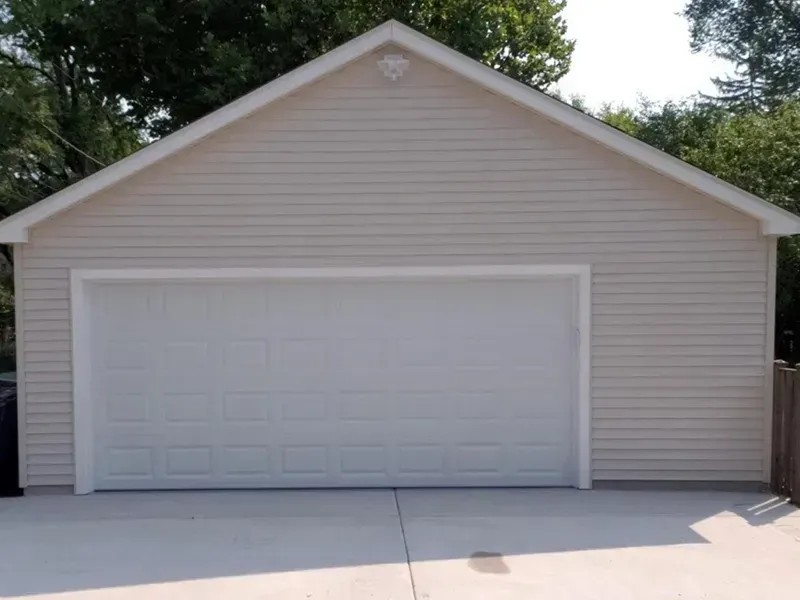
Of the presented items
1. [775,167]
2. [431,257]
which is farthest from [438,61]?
[775,167]

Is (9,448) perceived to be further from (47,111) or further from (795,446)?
(47,111)

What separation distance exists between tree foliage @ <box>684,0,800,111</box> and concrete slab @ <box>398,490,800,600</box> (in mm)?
20145

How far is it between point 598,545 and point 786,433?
8.47 ft

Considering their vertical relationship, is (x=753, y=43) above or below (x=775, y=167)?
above

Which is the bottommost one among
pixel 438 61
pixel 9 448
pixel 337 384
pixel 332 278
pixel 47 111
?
pixel 9 448

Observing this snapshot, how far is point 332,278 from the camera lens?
25.0 feet

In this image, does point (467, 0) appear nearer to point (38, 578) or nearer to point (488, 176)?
point (488, 176)

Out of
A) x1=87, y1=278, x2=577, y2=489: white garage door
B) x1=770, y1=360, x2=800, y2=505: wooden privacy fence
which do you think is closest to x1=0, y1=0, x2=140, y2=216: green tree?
x1=87, y1=278, x2=577, y2=489: white garage door

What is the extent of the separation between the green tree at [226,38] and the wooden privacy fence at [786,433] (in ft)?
34.6

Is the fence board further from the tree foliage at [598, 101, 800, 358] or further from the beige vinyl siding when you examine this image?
the tree foliage at [598, 101, 800, 358]

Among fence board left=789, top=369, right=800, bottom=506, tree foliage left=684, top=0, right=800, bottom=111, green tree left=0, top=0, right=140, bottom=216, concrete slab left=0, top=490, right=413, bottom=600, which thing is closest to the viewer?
concrete slab left=0, top=490, right=413, bottom=600

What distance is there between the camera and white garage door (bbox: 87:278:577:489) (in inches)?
304

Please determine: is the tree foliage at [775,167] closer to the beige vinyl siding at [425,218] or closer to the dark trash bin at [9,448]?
the beige vinyl siding at [425,218]

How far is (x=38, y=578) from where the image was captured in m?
5.36
